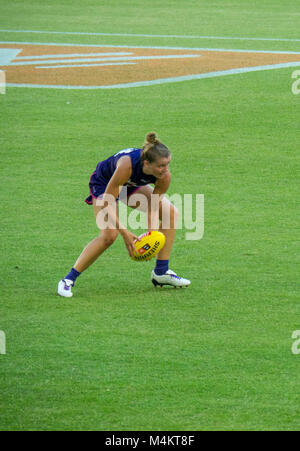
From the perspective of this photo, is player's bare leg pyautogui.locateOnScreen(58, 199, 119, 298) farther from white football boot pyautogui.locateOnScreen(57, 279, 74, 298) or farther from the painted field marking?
the painted field marking

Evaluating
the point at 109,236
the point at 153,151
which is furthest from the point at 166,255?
the point at 153,151

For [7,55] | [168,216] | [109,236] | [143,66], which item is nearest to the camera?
[109,236]

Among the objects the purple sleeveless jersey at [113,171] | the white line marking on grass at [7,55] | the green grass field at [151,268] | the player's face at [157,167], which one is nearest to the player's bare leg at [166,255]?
the green grass field at [151,268]

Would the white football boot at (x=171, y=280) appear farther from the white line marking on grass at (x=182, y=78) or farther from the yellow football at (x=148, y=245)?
the white line marking on grass at (x=182, y=78)

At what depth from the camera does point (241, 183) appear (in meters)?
13.2

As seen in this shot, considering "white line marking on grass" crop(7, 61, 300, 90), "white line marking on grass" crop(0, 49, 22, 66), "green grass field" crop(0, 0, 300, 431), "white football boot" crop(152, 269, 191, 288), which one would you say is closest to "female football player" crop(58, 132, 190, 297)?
"white football boot" crop(152, 269, 191, 288)

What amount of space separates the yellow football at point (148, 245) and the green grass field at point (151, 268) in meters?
0.47

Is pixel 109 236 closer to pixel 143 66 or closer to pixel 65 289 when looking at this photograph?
pixel 65 289

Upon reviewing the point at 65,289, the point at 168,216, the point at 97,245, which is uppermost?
the point at 168,216

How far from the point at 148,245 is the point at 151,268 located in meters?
1.43

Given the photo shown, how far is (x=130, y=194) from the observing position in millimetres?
8266

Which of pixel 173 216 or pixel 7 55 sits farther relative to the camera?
pixel 7 55
